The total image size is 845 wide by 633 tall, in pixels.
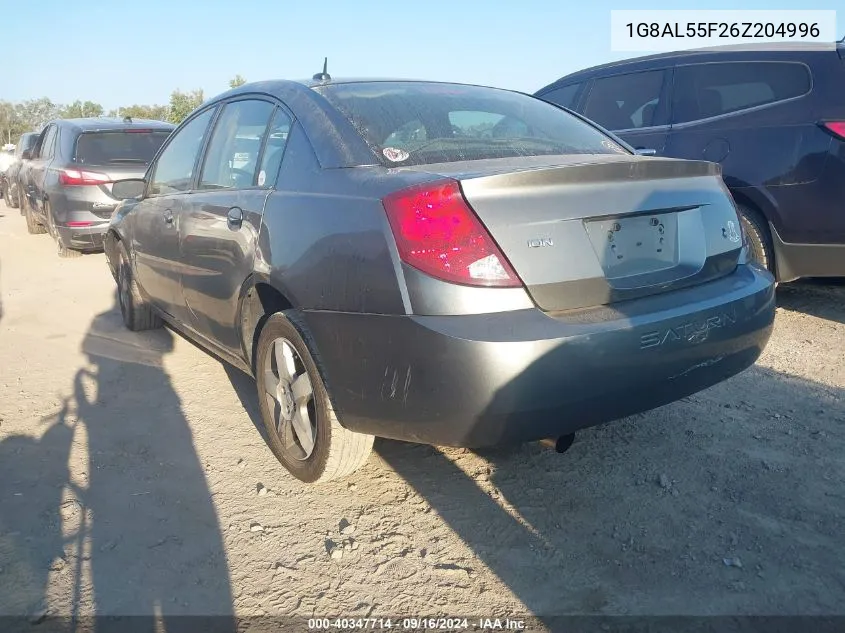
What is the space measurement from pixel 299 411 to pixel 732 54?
4.31 meters

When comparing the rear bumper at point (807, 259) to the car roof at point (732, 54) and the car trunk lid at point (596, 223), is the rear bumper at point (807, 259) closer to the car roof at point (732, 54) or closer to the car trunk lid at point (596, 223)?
the car roof at point (732, 54)

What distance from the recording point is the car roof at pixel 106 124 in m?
8.07

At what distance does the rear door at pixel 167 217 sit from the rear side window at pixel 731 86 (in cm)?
354

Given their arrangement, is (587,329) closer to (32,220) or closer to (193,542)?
(193,542)

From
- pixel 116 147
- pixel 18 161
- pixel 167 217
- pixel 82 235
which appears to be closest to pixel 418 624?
pixel 167 217

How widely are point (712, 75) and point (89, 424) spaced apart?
4.82 meters

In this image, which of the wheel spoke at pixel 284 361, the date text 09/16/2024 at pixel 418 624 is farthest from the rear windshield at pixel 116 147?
the date text 09/16/2024 at pixel 418 624

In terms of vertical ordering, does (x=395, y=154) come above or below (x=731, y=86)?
below

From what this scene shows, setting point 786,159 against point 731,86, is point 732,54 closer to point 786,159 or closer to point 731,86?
point 731,86

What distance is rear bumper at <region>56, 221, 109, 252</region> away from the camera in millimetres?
7875

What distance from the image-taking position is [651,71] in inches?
224

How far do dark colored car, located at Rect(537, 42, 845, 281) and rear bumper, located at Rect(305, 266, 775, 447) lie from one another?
7.02 feet

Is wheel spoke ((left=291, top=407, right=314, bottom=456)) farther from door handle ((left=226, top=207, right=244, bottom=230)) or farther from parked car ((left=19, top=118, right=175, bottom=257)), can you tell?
parked car ((left=19, top=118, right=175, bottom=257))

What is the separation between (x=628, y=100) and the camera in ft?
19.2
